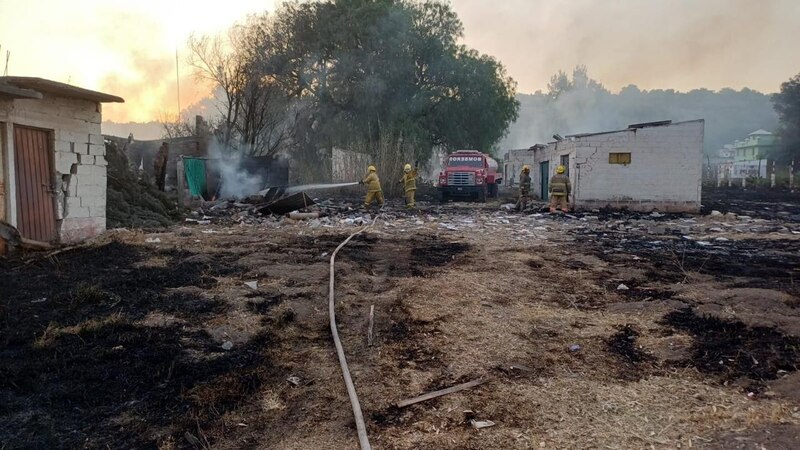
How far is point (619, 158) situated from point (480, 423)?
1541 cm

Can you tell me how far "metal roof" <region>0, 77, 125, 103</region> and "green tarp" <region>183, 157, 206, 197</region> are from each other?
249 inches

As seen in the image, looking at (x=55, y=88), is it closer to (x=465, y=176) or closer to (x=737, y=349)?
(x=737, y=349)

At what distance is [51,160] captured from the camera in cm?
856

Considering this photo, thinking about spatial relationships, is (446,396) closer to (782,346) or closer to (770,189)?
(782,346)

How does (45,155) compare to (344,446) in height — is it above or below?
above

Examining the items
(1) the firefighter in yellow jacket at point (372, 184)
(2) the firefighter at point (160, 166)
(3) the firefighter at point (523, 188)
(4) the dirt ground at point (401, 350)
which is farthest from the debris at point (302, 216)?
(3) the firefighter at point (523, 188)

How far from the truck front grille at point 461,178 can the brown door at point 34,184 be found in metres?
14.8

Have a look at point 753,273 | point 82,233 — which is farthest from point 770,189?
point 82,233

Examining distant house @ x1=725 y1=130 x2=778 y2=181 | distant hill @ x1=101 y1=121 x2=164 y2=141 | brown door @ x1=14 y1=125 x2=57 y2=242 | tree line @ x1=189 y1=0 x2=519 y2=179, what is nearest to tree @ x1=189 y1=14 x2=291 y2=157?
tree line @ x1=189 y1=0 x2=519 y2=179

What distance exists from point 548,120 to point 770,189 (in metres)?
64.1

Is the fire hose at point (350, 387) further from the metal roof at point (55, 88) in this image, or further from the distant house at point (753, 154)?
the distant house at point (753, 154)

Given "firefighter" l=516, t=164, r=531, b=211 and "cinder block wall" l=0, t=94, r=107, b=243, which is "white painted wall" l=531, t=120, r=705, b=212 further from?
"cinder block wall" l=0, t=94, r=107, b=243

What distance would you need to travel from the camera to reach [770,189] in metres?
28.1

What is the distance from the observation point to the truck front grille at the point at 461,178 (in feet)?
68.0
